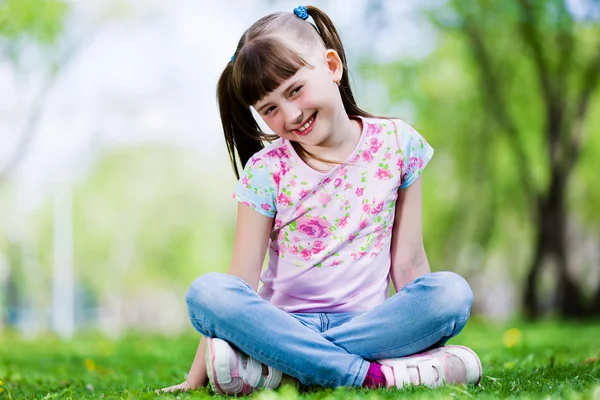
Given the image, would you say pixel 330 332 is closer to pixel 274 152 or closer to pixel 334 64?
pixel 274 152

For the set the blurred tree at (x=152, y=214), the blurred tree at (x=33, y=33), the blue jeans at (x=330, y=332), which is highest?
the blurred tree at (x=33, y=33)

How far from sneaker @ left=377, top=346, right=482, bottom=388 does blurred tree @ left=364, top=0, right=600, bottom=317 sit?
9.76 metres

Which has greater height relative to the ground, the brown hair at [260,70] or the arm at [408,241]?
the brown hair at [260,70]

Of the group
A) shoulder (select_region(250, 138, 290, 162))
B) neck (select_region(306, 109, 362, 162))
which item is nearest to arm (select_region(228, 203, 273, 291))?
shoulder (select_region(250, 138, 290, 162))

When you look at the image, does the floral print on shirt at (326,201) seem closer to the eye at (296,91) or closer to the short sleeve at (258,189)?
the short sleeve at (258,189)

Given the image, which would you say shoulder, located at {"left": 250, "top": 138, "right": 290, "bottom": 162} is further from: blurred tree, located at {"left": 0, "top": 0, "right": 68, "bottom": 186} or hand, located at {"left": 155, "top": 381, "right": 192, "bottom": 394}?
blurred tree, located at {"left": 0, "top": 0, "right": 68, "bottom": 186}

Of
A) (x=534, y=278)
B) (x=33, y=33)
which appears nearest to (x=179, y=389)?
(x=534, y=278)

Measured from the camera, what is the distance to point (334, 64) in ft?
10.5

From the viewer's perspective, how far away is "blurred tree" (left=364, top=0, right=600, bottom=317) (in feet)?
41.3

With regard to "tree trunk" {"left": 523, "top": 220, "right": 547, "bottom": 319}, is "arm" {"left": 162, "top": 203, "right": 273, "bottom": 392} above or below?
above

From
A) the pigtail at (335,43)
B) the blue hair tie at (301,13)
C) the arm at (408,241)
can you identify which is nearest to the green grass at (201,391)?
the arm at (408,241)

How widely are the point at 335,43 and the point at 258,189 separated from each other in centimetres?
70

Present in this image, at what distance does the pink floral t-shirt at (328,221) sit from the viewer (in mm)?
3092

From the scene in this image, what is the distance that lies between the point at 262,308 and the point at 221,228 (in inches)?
1131
